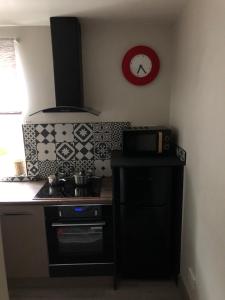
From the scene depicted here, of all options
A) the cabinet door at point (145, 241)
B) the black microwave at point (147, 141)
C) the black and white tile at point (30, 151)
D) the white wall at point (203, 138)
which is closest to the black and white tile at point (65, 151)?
the black and white tile at point (30, 151)

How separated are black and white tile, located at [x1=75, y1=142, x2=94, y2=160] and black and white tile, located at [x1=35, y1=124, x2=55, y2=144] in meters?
0.27

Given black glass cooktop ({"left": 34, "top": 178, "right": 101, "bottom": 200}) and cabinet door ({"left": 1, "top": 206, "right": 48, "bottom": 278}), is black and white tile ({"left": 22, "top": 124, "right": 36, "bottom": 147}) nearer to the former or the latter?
black glass cooktop ({"left": 34, "top": 178, "right": 101, "bottom": 200})

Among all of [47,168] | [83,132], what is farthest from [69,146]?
[47,168]

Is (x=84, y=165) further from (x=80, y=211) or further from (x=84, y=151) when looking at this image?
(x=80, y=211)

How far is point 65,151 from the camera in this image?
2584 millimetres

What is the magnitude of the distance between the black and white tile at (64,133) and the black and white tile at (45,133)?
4cm

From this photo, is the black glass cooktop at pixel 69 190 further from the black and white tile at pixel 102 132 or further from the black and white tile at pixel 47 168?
the black and white tile at pixel 102 132

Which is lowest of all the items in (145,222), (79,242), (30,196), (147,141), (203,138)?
(79,242)

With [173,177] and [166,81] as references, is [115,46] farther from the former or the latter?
[173,177]

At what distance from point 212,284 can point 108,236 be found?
90cm

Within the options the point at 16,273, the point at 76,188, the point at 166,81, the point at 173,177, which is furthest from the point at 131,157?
the point at 16,273

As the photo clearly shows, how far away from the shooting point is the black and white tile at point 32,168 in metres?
2.60

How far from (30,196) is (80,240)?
0.56 metres

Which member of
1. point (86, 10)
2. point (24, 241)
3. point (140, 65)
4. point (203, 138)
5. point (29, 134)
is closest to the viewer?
point (203, 138)
